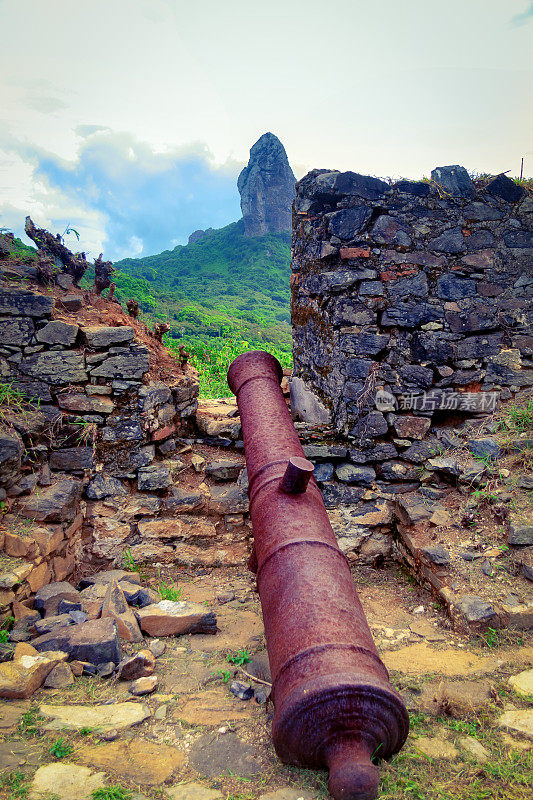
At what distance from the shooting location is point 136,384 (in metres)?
4.10

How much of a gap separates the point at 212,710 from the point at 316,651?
0.88 m

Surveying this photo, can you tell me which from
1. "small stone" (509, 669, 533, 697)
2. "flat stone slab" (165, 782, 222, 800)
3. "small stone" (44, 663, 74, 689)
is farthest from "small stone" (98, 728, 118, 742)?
"small stone" (509, 669, 533, 697)

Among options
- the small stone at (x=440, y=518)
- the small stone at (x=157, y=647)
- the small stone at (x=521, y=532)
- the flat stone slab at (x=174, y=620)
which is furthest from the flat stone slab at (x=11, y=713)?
the small stone at (x=521, y=532)

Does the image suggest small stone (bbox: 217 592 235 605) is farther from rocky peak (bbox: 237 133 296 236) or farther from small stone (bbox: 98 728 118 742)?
rocky peak (bbox: 237 133 296 236)

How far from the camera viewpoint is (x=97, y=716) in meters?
2.11

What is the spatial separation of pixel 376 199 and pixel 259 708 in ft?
12.7

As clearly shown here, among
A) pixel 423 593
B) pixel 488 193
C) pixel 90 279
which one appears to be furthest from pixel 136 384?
pixel 90 279

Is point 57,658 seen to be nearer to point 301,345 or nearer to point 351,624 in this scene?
point 351,624

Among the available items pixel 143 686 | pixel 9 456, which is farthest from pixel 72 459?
pixel 143 686

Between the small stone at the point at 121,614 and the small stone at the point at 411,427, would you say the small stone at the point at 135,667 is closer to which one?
the small stone at the point at 121,614

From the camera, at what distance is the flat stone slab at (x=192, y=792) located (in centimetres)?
169

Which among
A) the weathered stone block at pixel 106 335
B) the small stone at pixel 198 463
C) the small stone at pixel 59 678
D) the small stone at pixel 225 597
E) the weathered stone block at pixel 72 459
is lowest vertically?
the small stone at pixel 225 597

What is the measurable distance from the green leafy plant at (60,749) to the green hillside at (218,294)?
6.25 meters

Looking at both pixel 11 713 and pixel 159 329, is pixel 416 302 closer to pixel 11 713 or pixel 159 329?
pixel 159 329
